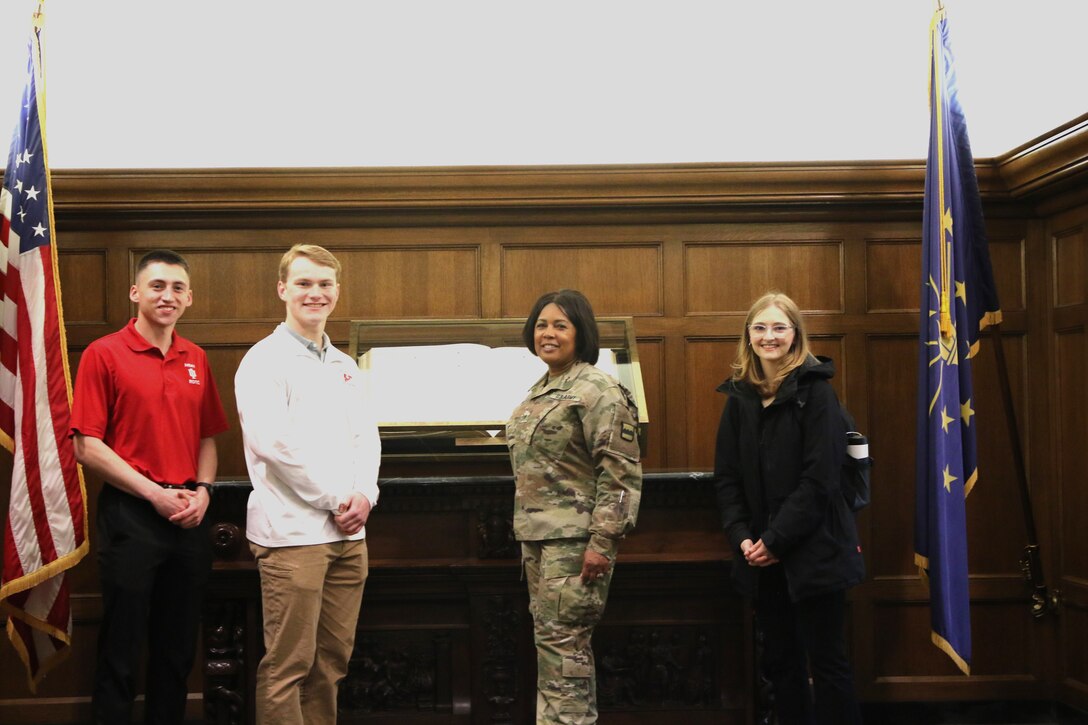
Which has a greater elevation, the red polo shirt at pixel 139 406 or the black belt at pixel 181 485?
the red polo shirt at pixel 139 406

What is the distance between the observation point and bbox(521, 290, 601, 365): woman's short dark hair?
9.85ft

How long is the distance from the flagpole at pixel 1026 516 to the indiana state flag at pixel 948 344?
344mm

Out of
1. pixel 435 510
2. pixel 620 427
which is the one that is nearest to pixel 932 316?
pixel 620 427

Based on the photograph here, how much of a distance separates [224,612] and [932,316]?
275cm

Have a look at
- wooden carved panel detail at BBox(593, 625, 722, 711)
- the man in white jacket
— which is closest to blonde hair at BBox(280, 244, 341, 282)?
the man in white jacket

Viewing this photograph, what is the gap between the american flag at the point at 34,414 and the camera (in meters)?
3.55

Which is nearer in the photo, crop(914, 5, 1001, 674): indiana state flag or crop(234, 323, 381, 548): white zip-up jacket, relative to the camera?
crop(234, 323, 381, 548): white zip-up jacket

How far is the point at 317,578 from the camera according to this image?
2.94m

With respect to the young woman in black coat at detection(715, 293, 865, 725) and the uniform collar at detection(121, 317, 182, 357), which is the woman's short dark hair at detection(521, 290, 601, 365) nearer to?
the young woman in black coat at detection(715, 293, 865, 725)

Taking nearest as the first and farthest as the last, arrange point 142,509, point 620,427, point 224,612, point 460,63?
Result: point 620,427 < point 142,509 < point 224,612 < point 460,63

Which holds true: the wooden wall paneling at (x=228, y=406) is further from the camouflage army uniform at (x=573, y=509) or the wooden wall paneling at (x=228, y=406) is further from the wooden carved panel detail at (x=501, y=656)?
the camouflage army uniform at (x=573, y=509)

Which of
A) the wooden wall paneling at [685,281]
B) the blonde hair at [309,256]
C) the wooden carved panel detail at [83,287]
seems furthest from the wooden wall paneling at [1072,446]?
the wooden carved panel detail at [83,287]

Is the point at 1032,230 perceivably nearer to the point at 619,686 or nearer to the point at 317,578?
the point at 619,686

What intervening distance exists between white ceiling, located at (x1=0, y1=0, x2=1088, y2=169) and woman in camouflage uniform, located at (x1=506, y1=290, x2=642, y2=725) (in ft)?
6.36
